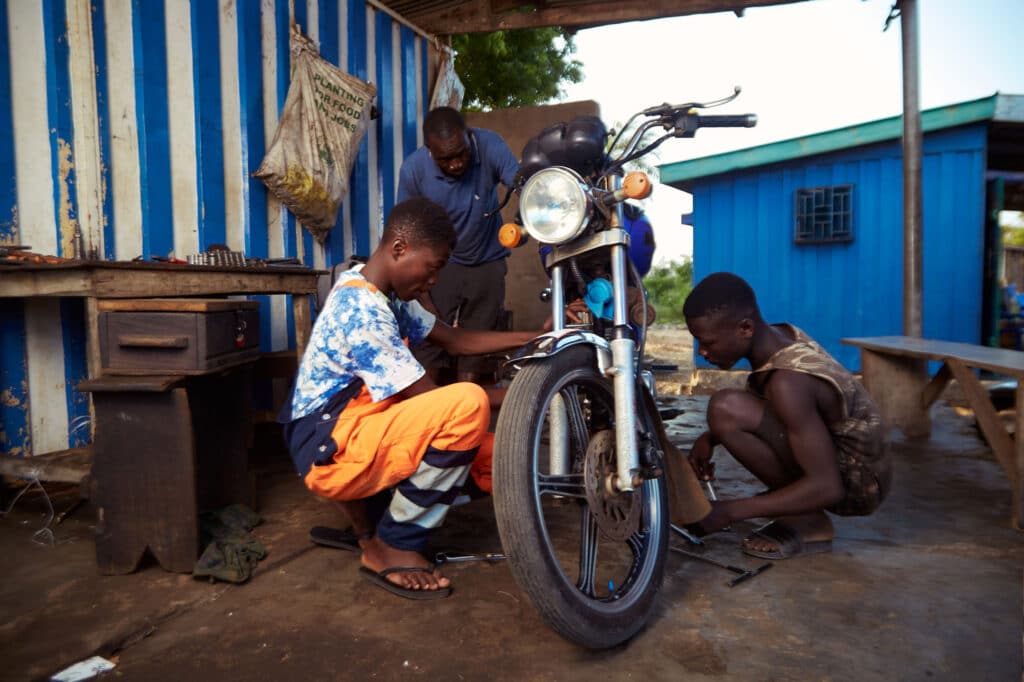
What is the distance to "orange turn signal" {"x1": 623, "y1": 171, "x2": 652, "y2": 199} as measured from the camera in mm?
1801

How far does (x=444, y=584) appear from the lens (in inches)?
84.6

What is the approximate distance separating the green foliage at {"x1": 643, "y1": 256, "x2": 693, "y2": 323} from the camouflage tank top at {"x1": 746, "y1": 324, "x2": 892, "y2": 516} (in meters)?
15.9

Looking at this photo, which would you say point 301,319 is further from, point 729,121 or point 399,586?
point 729,121

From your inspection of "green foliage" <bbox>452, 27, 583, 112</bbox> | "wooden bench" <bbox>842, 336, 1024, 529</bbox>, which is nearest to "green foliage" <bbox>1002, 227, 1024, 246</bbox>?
"green foliage" <bbox>452, 27, 583, 112</bbox>

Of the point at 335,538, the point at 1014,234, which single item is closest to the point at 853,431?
the point at 335,538

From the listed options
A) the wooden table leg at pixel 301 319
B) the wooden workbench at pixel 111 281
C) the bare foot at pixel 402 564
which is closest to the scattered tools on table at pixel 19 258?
the wooden workbench at pixel 111 281

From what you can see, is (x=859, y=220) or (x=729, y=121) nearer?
(x=729, y=121)

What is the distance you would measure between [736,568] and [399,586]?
1094mm

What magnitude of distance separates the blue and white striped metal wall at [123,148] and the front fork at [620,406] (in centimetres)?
280

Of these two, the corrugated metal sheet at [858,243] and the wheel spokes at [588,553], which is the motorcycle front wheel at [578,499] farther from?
the corrugated metal sheet at [858,243]

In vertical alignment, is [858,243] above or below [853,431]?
above

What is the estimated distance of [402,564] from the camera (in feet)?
7.22

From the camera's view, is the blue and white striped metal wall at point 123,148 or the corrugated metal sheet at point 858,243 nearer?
the blue and white striped metal wall at point 123,148

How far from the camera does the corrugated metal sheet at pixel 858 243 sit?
7.09 m
